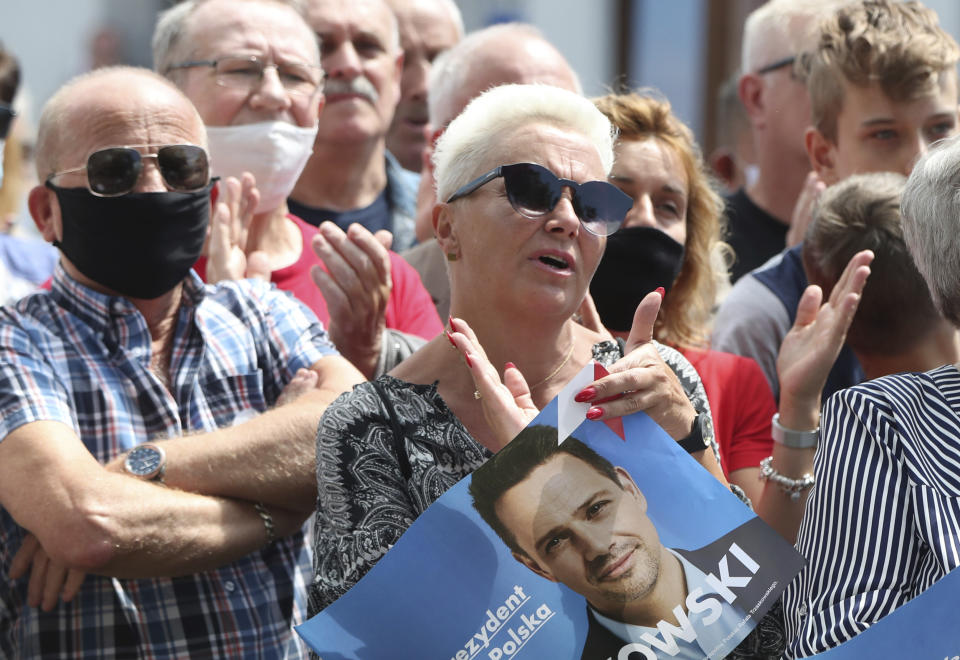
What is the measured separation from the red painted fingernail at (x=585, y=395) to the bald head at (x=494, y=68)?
8.06ft

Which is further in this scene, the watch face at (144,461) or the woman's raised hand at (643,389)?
the watch face at (144,461)

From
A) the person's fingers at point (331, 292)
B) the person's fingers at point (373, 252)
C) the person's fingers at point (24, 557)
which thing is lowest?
the person's fingers at point (24, 557)

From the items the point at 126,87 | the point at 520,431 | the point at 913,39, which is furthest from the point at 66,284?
the point at 913,39

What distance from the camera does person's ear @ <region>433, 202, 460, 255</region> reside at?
114 inches

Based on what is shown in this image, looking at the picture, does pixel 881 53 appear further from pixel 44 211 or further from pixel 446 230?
pixel 44 211

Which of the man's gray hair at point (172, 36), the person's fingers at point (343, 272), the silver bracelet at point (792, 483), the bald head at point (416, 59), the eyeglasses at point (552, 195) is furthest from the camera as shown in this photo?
the bald head at point (416, 59)

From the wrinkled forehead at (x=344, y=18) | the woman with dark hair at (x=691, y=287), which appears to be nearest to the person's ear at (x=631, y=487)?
the woman with dark hair at (x=691, y=287)

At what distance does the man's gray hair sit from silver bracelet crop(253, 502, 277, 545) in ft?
6.16

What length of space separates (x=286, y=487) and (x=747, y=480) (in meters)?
1.17

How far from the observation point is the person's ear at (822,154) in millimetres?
A: 4527

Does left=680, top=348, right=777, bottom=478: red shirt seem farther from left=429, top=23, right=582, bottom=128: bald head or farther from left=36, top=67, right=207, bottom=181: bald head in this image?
left=36, top=67, right=207, bottom=181: bald head

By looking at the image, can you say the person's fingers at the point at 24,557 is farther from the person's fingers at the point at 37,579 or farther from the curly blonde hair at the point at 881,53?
the curly blonde hair at the point at 881,53

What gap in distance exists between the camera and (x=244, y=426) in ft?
10.1

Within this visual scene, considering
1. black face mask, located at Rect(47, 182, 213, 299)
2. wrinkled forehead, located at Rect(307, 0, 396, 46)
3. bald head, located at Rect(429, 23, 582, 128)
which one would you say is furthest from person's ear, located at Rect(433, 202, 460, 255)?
wrinkled forehead, located at Rect(307, 0, 396, 46)
